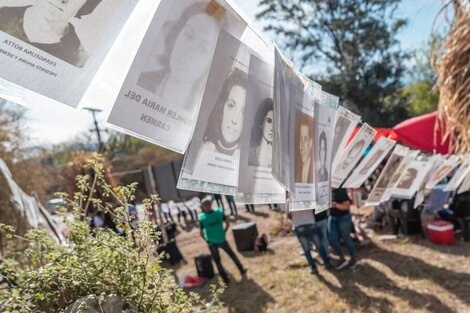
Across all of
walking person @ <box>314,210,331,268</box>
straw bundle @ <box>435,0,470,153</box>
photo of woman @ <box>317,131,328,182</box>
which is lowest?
walking person @ <box>314,210,331,268</box>

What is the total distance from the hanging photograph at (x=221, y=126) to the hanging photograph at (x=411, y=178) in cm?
257

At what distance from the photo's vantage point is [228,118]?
4.12ft

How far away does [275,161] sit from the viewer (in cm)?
120

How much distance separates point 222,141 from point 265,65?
407 millimetres

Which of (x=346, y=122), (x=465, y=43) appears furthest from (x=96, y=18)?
(x=465, y=43)

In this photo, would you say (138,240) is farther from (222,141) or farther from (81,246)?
(222,141)

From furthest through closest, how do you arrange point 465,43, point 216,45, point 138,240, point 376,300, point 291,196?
point 376,300 < point 465,43 < point 138,240 < point 291,196 < point 216,45

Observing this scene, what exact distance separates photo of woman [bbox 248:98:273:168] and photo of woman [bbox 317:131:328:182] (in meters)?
0.35

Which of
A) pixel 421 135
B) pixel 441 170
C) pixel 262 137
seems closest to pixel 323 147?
pixel 262 137

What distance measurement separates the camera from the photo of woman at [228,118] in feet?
3.87

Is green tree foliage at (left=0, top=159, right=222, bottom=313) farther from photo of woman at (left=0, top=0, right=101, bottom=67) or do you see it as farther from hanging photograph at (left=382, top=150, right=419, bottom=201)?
hanging photograph at (left=382, top=150, right=419, bottom=201)

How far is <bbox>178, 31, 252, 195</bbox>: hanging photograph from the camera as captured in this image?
1.11 m

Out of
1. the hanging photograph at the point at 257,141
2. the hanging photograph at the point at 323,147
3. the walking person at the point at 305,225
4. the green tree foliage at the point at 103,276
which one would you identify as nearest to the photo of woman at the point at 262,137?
the hanging photograph at the point at 257,141

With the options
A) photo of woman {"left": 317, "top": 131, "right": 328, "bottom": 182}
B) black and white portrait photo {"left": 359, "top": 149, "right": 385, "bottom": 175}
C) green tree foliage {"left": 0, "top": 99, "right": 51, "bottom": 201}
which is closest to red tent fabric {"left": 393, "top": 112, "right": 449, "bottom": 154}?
black and white portrait photo {"left": 359, "top": 149, "right": 385, "bottom": 175}
